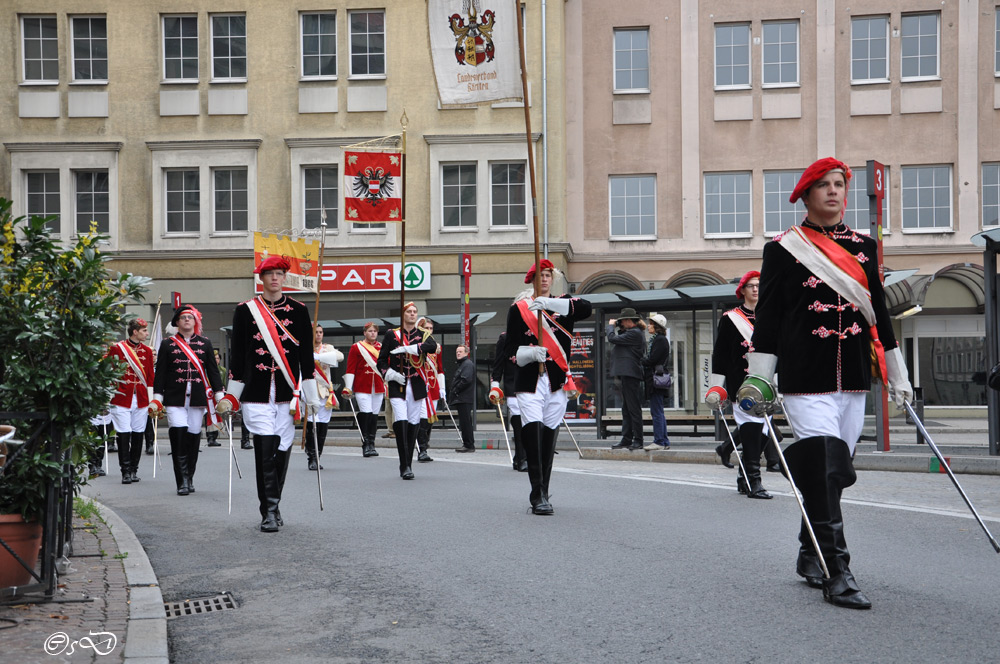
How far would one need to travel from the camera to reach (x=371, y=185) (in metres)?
24.2

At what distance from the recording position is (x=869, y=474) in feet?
43.1

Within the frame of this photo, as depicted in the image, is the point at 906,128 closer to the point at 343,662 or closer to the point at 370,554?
the point at 370,554

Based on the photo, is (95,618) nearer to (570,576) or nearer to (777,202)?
(570,576)

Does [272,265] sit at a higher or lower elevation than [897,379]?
higher

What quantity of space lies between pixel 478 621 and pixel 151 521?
17.0 feet

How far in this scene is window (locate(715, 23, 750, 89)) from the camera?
3119 cm

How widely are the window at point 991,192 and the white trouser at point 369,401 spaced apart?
19.0 meters

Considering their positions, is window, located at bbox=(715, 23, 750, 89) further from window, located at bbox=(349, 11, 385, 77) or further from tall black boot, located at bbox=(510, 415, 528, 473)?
tall black boot, located at bbox=(510, 415, 528, 473)

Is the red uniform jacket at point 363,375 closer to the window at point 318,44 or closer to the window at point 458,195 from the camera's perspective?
the window at point 458,195

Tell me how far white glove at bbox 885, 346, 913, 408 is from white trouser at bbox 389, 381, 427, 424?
322 inches

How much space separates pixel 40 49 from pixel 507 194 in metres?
12.9

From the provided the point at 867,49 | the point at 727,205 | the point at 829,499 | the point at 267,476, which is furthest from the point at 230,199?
the point at 829,499

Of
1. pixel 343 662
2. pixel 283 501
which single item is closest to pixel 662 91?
pixel 283 501

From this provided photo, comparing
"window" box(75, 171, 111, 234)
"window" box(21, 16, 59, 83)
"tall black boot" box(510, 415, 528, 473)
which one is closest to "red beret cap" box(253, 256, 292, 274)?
"tall black boot" box(510, 415, 528, 473)
